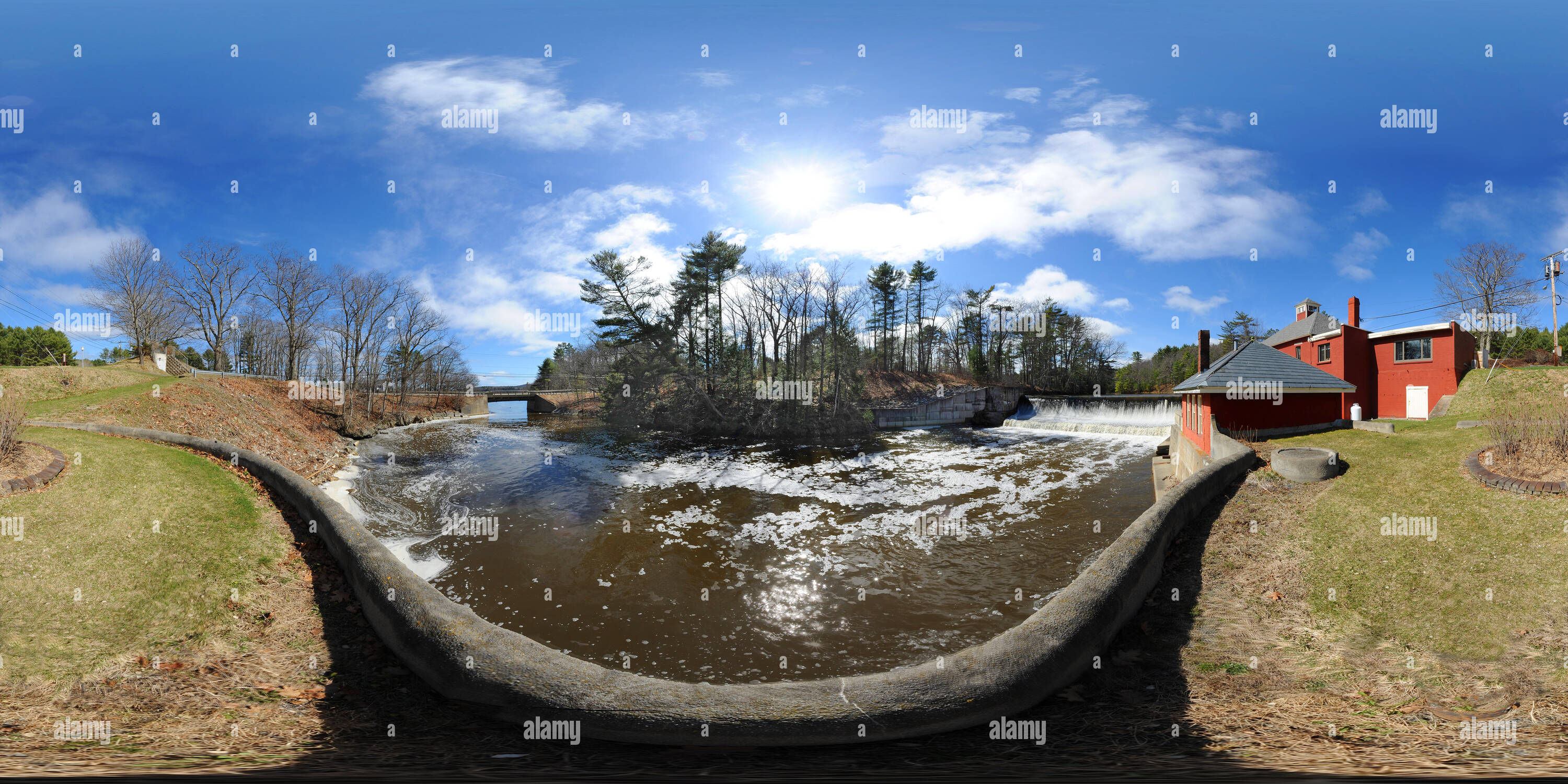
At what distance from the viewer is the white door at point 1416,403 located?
22.5 metres

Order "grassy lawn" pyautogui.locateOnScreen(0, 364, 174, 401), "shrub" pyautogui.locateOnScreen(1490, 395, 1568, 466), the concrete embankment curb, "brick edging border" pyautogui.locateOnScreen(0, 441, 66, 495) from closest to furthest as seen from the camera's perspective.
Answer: the concrete embankment curb
"brick edging border" pyautogui.locateOnScreen(0, 441, 66, 495)
"shrub" pyautogui.locateOnScreen(1490, 395, 1568, 466)
"grassy lawn" pyautogui.locateOnScreen(0, 364, 174, 401)

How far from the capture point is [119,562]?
6.07 metres

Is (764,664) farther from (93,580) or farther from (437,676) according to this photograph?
(93,580)

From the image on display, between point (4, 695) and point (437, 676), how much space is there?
319 cm

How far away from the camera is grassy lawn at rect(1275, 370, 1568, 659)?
517cm

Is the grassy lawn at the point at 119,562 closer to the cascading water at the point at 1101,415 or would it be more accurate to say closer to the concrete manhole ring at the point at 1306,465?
the concrete manhole ring at the point at 1306,465

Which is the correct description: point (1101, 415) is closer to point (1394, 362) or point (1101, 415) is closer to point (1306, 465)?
point (1394, 362)

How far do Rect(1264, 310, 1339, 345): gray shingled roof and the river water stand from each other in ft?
50.6

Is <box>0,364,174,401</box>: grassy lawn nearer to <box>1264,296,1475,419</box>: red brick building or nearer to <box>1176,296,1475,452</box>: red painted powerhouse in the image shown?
<box>1176,296,1475,452</box>: red painted powerhouse

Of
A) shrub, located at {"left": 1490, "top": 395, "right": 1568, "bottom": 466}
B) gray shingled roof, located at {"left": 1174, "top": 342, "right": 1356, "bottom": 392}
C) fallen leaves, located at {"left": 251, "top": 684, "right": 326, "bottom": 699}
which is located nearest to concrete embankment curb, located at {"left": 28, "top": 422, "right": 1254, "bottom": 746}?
fallen leaves, located at {"left": 251, "top": 684, "right": 326, "bottom": 699}

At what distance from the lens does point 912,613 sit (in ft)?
22.6

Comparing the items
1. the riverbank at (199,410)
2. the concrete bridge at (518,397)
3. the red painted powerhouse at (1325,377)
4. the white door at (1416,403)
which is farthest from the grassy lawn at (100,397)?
the white door at (1416,403)

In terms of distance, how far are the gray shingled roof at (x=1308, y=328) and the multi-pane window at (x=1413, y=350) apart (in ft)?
7.22

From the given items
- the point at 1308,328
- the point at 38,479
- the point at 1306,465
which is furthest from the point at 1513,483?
the point at 1308,328
